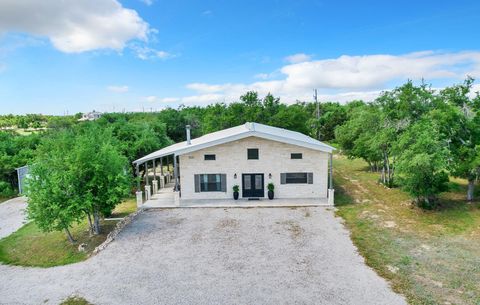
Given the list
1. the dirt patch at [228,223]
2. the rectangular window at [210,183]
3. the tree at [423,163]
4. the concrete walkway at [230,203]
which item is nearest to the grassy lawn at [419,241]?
the tree at [423,163]

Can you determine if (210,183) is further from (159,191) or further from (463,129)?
(463,129)

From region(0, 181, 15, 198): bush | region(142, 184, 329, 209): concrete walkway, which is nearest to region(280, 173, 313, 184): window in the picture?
region(142, 184, 329, 209): concrete walkway

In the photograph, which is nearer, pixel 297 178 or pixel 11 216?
pixel 297 178

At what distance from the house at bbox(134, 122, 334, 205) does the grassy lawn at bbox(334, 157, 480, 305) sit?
2309mm

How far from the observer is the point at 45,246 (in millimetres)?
13109

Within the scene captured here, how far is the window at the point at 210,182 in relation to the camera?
17.9 m

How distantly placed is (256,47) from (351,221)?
21.5 meters

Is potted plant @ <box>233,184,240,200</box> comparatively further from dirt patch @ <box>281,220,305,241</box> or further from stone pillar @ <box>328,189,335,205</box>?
stone pillar @ <box>328,189,335,205</box>

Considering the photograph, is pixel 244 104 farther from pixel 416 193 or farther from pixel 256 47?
pixel 416 193

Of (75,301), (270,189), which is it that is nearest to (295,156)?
(270,189)

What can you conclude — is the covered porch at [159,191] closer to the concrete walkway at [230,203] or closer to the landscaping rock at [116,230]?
the concrete walkway at [230,203]

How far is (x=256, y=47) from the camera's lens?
30297 millimetres

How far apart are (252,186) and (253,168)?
1.11 metres

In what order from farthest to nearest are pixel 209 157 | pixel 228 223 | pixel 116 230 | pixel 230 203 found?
pixel 209 157 < pixel 230 203 < pixel 228 223 < pixel 116 230
